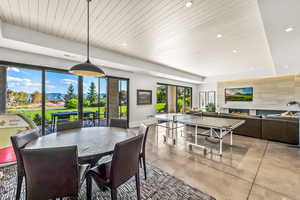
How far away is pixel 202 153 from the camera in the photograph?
3240 mm

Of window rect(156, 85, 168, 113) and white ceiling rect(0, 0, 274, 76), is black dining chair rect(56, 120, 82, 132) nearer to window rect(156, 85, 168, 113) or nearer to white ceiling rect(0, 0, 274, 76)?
white ceiling rect(0, 0, 274, 76)

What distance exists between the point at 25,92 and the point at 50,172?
3776 mm

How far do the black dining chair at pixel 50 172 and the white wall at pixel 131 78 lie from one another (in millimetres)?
3724

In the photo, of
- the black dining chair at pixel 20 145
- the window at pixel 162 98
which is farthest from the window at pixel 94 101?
the window at pixel 162 98

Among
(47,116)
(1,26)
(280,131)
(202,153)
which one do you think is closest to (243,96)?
(280,131)

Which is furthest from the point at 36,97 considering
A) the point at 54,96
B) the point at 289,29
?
the point at 289,29

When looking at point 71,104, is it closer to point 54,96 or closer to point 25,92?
point 54,96

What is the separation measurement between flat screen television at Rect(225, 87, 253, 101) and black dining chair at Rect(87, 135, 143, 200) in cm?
882

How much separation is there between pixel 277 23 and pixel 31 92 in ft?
20.1

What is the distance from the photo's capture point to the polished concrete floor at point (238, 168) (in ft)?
6.29

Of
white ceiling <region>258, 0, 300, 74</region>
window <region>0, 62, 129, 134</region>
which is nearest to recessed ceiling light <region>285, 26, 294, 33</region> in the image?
white ceiling <region>258, 0, 300, 74</region>

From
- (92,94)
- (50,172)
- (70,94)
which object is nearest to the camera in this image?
(50,172)

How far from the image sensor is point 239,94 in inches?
323

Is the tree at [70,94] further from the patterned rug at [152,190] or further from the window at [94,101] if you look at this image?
the patterned rug at [152,190]
